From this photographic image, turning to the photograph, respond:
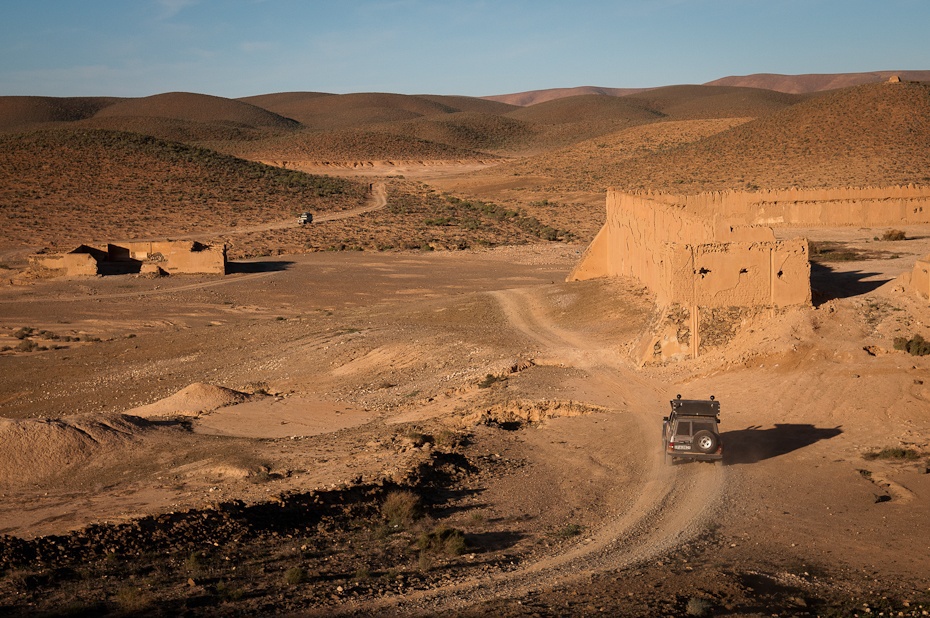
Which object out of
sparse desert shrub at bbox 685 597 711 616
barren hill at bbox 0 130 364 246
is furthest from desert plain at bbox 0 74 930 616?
barren hill at bbox 0 130 364 246

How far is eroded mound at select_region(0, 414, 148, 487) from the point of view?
46.1 feet

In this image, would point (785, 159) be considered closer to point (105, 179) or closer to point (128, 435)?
point (105, 179)

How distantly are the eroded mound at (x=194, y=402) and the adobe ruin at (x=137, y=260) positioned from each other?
62.6ft

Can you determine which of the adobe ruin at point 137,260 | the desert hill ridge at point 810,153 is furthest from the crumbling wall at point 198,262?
the desert hill ridge at point 810,153

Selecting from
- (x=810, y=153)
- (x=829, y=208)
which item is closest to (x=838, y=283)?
(x=829, y=208)

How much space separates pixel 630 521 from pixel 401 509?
8.86 feet

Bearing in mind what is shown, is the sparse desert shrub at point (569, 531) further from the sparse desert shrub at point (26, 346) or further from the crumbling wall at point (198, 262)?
the crumbling wall at point (198, 262)

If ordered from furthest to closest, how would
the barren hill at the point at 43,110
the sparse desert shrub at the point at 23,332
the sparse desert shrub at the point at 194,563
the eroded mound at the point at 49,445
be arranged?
the barren hill at the point at 43,110
the sparse desert shrub at the point at 23,332
the eroded mound at the point at 49,445
the sparse desert shrub at the point at 194,563

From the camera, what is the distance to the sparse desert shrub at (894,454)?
12891 mm

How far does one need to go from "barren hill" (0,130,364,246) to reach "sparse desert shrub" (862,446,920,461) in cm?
4189

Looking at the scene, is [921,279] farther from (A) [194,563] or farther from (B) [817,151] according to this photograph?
(B) [817,151]

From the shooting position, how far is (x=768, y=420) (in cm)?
1478

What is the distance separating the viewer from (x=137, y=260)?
39.6 metres

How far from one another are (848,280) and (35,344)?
20732mm
